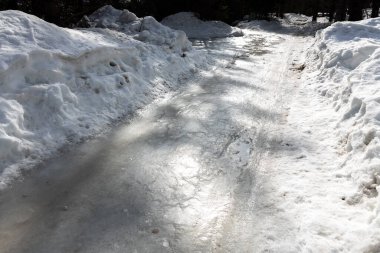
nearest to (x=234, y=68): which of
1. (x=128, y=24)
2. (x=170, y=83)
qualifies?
(x=170, y=83)

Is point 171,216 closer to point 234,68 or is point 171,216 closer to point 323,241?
point 323,241

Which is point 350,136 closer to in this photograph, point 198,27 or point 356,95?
point 356,95

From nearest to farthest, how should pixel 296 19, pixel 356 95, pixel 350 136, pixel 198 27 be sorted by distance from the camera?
pixel 350 136 < pixel 356 95 < pixel 198 27 < pixel 296 19

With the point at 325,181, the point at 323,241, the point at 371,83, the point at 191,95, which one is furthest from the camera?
the point at 191,95

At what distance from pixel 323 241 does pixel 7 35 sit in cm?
661

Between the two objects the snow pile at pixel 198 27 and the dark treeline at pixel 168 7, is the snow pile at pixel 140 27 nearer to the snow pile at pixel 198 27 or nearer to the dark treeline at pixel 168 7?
the dark treeline at pixel 168 7

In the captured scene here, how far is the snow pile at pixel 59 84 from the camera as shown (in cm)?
560

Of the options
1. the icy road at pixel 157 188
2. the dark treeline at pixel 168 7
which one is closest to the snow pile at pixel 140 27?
the dark treeline at pixel 168 7

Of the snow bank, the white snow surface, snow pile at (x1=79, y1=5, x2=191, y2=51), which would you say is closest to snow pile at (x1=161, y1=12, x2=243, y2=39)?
snow pile at (x1=79, y1=5, x2=191, y2=51)

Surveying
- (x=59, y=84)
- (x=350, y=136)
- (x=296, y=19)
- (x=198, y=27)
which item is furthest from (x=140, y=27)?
(x=296, y=19)

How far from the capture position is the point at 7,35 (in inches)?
285

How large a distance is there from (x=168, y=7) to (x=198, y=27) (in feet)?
13.8

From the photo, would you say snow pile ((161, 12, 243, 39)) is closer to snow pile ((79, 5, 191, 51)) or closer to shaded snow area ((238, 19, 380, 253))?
snow pile ((79, 5, 191, 51))

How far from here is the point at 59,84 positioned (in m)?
6.85
